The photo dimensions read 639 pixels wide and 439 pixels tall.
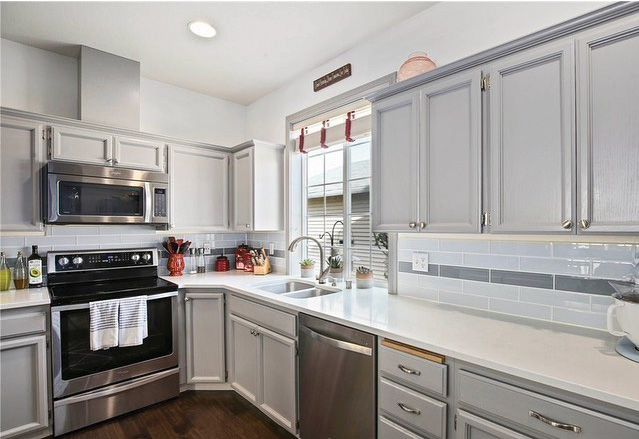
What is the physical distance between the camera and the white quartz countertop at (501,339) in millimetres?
1014

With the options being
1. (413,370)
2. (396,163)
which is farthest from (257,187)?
(413,370)

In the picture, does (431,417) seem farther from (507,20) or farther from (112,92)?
(112,92)

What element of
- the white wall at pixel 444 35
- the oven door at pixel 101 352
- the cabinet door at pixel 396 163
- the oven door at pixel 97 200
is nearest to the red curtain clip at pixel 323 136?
the white wall at pixel 444 35

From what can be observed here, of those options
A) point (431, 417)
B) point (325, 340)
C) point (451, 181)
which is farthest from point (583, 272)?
point (325, 340)

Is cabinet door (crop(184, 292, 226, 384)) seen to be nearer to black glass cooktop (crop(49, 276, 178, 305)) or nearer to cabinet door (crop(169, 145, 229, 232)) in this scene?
black glass cooktop (crop(49, 276, 178, 305))

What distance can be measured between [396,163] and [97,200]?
2.21 meters

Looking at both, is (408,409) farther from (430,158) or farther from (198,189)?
(198,189)

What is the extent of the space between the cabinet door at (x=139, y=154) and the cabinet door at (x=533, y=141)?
8.26 ft

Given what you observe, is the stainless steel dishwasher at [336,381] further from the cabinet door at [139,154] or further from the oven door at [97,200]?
the cabinet door at [139,154]

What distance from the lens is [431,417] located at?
4.34 feet

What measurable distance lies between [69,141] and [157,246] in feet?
3.64

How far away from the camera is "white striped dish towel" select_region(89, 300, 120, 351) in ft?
7.11

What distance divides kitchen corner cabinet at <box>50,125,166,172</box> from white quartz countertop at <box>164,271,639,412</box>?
5.19 ft

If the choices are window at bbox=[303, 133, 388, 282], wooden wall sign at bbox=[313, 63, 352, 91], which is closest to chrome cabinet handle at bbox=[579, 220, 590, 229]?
window at bbox=[303, 133, 388, 282]
